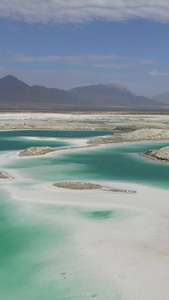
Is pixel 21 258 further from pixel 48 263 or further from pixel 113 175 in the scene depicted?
pixel 113 175

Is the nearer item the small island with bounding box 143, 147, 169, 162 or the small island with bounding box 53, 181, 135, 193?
the small island with bounding box 53, 181, 135, 193

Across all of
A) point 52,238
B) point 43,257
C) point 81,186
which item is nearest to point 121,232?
point 52,238

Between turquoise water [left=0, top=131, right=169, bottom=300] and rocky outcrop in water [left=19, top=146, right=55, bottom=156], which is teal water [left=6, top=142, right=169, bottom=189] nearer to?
turquoise water [left=0, top=131, right=169, bottom=300]

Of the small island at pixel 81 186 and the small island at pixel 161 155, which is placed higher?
the small island at pixel 161 155

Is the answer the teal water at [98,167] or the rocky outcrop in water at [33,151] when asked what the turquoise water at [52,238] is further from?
the rocky outcrop in water at [33,151]

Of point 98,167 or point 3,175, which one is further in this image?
point 98,167

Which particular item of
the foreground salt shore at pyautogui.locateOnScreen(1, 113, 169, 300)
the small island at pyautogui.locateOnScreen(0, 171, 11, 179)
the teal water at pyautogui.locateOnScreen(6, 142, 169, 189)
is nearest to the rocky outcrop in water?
the teal water at pyautogui.locateOnScreen(6, 142, 169, 189)

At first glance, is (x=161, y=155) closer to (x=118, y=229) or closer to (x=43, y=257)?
(x=118, y=229)

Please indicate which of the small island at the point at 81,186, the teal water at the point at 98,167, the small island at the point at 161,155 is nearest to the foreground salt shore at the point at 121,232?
the small island at the point at 81,186

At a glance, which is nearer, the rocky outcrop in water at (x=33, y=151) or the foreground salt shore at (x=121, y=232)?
the foreground salt shore at (x=121, y=232)

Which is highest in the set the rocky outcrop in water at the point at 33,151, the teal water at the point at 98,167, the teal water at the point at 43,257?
the rocky outcrop in water at the point at 33,151
